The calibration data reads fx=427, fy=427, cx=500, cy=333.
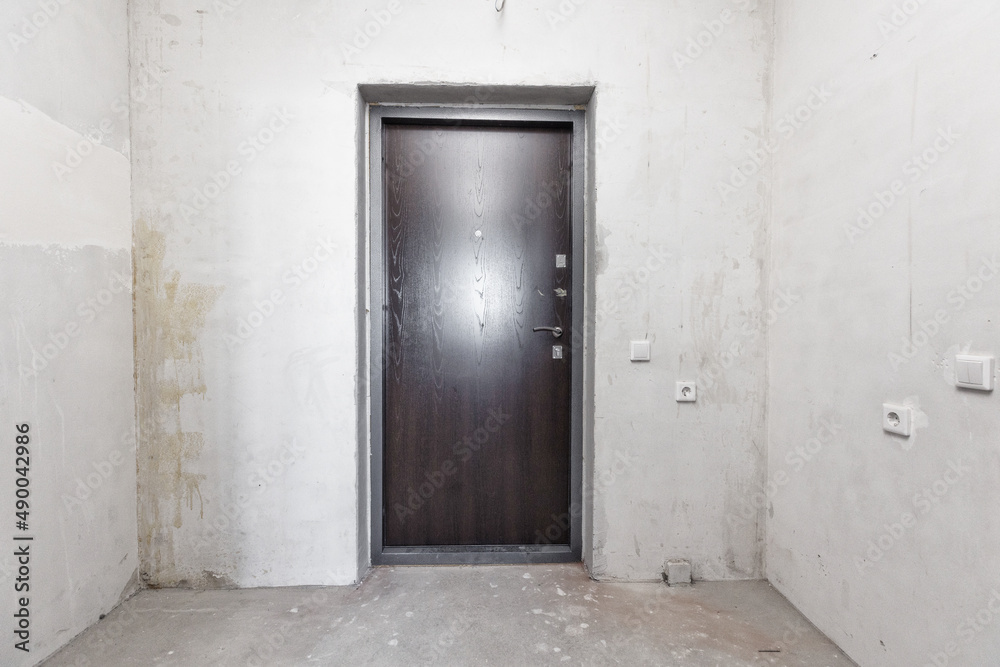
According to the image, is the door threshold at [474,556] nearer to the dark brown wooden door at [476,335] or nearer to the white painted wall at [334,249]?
the dark brown wooden door at [476,335]

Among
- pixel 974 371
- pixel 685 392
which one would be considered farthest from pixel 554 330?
pixel 974 371

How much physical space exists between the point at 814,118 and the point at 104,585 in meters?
3.16

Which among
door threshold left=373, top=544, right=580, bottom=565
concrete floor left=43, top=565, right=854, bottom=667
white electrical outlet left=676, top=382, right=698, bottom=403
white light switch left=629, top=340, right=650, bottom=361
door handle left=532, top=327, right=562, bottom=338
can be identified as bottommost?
concrete floor left=43, top=565, right=854, bottom=667

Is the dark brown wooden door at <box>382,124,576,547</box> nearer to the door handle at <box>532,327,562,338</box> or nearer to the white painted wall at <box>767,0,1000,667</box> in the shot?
the door handle at <box>532,327,562,338</box>

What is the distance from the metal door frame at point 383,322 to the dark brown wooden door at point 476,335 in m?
0.04

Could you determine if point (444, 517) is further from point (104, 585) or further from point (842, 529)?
point (842, 529)

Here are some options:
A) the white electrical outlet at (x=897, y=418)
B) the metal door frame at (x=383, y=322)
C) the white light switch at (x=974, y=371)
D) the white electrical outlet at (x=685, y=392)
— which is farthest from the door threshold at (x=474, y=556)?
the white light switch at (x=974, y=371)

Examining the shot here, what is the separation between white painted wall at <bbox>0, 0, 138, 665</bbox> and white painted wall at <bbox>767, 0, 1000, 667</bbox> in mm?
2629

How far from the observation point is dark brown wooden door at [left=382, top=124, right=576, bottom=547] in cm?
195

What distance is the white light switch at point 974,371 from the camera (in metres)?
1.02

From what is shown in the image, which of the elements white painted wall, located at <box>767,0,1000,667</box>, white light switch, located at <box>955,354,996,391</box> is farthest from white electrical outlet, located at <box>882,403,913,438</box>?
white light switch, located at <box>955,354,996,391</box>

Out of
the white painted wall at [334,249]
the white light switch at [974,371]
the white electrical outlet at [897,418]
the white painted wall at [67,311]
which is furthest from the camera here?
the white painted wall at [334,249]

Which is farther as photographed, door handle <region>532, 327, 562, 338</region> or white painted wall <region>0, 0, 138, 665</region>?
door handle <region>532, 327, 562, 338</region>

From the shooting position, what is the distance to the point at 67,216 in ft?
4.89
